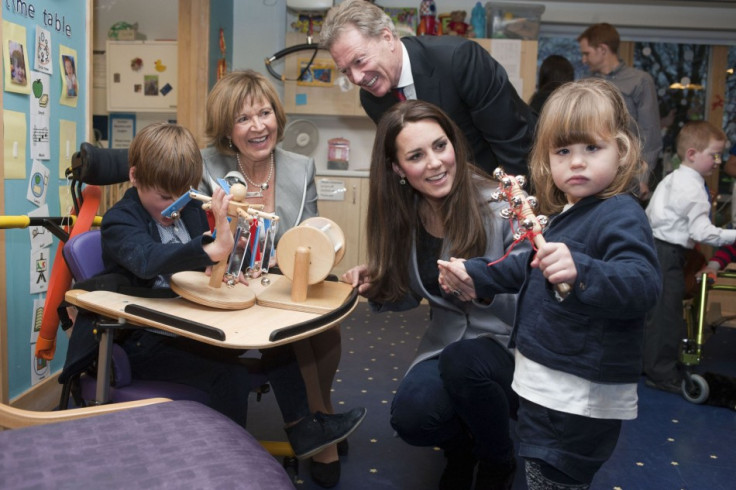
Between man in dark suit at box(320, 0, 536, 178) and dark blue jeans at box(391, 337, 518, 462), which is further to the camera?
Result: man in dark suit at box(320, 0, 536, 178)

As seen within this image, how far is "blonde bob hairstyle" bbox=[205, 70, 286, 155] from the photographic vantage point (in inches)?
84.7

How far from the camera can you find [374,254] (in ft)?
6.54

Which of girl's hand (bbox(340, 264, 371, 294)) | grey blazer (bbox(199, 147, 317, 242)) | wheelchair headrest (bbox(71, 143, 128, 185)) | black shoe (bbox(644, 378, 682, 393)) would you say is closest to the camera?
wheelchair headrest (bbox(71, 143, 128, 185))

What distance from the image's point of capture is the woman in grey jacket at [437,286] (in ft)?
6.03

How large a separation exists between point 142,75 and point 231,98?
364cm

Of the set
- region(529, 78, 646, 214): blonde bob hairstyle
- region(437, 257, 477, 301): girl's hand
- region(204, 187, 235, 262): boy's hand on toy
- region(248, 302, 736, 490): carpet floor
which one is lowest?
region(248, 302, 736, 490): carpet floor

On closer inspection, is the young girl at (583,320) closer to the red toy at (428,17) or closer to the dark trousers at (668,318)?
the dark trousers at (668,318)

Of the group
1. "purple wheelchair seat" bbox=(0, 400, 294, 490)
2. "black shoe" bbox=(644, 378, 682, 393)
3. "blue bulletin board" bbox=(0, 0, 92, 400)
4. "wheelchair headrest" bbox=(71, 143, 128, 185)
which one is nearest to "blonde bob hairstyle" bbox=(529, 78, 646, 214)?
"purple wheelchair seat" bbox=(0, 400, 294, 490)

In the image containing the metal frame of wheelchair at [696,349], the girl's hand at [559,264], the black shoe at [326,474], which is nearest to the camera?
the girl's hand at [559,264]

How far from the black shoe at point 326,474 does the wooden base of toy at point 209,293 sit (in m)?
0.71

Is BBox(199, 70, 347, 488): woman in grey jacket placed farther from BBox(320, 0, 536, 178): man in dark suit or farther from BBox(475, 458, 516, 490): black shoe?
BBox(475, 458, 516, 490): black shoe

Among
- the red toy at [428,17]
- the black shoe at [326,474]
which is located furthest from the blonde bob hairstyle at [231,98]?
the red toy at [428,17]

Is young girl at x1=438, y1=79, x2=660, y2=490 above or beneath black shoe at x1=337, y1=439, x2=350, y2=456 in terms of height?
above

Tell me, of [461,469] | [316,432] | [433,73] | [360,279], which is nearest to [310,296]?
[360,279]
